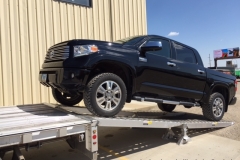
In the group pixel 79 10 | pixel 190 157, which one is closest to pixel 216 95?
pixel 190 157

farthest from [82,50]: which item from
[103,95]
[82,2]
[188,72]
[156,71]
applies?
[82,2]

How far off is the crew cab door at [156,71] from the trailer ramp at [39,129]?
1.34 meters

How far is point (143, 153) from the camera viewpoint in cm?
432

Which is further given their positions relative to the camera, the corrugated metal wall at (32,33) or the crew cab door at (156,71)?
the corrugated metal wall at (32,33)

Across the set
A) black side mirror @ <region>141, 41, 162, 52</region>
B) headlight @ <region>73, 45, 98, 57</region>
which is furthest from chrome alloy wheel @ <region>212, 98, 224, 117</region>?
headlight @ <region>73, 45, 98, 57</region>

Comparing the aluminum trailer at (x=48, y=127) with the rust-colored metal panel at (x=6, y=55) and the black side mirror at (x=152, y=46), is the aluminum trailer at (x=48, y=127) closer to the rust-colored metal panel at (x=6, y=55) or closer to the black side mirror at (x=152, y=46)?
the black side mirror at (x=152, y=46)

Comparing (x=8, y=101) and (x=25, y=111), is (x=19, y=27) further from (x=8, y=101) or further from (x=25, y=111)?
(x=25, y=111)

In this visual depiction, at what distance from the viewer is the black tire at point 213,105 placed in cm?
558

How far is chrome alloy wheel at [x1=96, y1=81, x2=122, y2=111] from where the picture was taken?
3529 mm

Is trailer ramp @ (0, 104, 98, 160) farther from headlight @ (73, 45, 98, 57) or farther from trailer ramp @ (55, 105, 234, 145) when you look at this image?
headlight @ (73, 45, 98, 57)

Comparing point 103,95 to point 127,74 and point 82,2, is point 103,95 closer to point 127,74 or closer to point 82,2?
point 127,74

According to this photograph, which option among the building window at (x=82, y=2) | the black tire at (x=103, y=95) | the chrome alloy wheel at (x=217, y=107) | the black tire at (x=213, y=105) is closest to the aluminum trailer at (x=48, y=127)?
the black tire at (x=103, y=95)

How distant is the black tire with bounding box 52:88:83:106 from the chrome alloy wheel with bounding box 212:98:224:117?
3.45m

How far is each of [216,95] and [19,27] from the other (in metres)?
6.05
